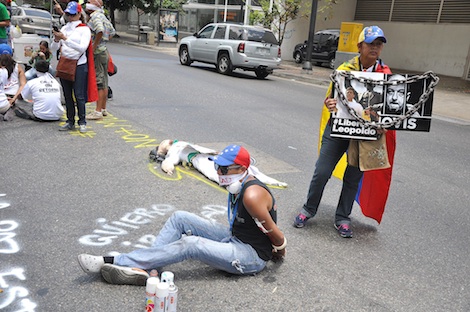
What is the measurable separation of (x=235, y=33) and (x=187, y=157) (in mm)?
11008

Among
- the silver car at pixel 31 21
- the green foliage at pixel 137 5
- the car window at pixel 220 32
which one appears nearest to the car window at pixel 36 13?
the silver car at pixel 31 21

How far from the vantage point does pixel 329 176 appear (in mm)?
4074

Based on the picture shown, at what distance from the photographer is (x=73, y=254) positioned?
11.2 feet

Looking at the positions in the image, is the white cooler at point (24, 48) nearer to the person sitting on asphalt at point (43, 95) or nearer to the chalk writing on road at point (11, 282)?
the person sitting on asphalt at point (43, 95)

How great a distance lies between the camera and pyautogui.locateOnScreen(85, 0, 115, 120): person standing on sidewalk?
7266mm

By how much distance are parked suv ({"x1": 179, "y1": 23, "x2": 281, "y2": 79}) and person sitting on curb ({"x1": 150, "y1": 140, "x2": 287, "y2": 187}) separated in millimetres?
9938

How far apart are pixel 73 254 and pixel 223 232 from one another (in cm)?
115

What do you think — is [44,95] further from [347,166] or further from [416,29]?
[416,29]

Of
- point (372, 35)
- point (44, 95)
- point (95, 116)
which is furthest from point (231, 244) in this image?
point (95, 116)

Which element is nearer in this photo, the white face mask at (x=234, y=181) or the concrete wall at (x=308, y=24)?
the white face mask at (x=234, y=181)

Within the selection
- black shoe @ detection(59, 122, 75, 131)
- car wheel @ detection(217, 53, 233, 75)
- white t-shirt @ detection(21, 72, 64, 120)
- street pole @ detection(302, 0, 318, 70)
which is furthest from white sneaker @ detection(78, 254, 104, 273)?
street pole @ detection(302, 0, 318, 70)

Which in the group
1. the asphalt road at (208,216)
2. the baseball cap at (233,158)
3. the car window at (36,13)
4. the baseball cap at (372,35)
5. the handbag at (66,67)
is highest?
the baseball cap at (372,35)

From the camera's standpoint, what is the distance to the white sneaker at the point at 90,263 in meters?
3.02

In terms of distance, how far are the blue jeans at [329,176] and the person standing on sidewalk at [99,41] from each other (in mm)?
4639
